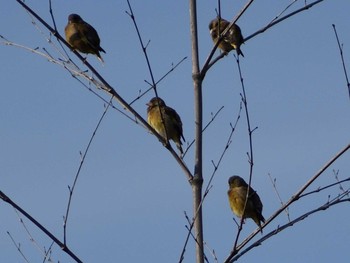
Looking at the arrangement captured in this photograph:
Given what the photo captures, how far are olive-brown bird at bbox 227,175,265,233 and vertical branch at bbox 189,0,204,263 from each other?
→ 361cm

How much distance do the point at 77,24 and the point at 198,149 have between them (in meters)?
5.59

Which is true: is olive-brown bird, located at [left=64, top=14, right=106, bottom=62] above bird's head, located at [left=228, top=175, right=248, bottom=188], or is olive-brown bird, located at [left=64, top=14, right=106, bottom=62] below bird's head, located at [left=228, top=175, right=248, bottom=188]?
above

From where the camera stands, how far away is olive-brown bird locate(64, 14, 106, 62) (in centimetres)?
942

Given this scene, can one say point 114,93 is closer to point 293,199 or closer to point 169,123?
point 293,199

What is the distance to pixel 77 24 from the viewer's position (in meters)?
9.81

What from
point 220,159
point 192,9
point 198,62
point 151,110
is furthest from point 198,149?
point 151,110

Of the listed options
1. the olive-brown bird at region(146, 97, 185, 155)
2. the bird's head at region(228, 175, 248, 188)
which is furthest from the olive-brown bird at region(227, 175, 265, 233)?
the olive-brown bird at region(146, 97, 185, 155)

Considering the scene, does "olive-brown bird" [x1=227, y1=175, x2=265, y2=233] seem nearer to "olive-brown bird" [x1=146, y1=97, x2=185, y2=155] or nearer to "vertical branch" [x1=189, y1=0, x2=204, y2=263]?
"olive-brown bird" [x1=146, y1=97, x2=185, y2=155]

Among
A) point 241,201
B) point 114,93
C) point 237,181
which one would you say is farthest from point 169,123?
point 114,93

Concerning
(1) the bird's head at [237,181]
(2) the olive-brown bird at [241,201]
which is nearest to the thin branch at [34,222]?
(2) the olive-brown bird at [241,201]

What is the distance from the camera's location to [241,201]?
29.6ft

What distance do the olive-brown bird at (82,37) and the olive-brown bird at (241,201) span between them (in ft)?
6.55

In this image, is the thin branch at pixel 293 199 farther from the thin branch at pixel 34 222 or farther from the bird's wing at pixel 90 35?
the bird's wing at pixel 90 35

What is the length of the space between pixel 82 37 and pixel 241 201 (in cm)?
250
